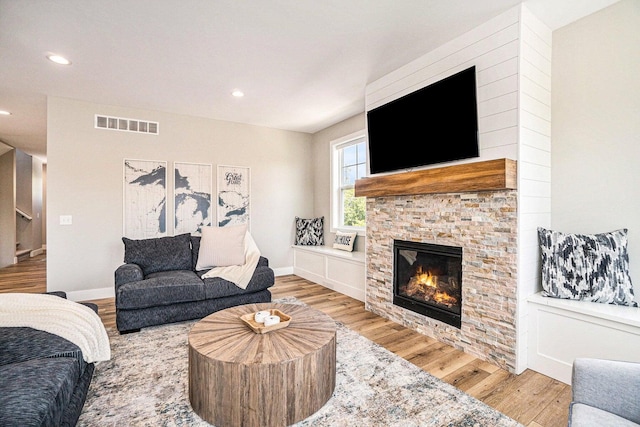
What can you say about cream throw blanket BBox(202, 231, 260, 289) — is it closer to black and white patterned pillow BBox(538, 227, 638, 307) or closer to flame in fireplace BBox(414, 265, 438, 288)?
flame in fireplace BBox(414, 265, 438, 288)

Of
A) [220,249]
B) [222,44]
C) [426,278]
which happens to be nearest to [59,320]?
[220,249]

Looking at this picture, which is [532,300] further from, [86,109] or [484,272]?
[86,109]

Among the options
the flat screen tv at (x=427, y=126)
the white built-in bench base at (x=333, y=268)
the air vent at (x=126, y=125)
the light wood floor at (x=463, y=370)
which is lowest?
the light wood floor at (x=463, y=370)

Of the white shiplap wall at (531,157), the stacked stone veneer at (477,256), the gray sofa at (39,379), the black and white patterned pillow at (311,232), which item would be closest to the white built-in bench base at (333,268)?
the black and white patterned pillow at (311,232)

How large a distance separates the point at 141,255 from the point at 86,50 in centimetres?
210

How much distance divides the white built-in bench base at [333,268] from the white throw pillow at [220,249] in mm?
1379

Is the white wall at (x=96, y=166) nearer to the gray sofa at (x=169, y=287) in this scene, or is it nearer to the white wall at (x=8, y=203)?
the gray sofa at (x=169, y=287)

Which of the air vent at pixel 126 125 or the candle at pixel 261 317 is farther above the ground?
the air vent at pixel 126 125

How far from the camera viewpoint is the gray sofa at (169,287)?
2891 millimetres

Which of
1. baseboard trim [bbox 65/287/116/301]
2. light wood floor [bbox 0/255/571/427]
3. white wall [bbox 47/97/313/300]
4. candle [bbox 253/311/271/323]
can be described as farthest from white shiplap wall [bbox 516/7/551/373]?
baseboard trim [bbox 65/287/116/301]

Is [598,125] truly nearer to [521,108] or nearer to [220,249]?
[521,108]

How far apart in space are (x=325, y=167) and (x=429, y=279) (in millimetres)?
3020

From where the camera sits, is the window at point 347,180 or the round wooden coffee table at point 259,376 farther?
the window at point 347,180

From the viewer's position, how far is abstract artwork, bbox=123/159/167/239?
168 inches
